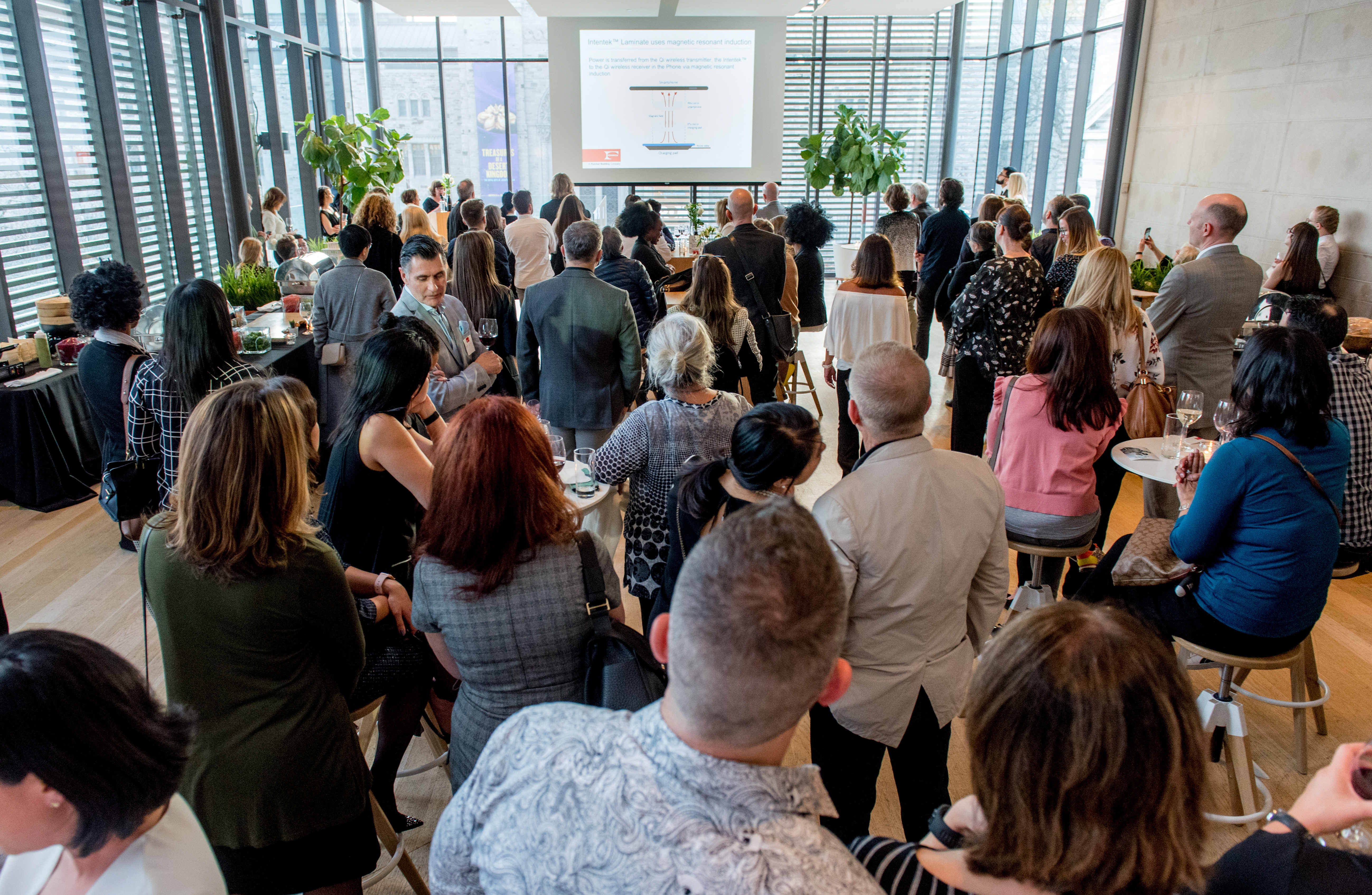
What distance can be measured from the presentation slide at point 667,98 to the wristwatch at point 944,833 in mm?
11814

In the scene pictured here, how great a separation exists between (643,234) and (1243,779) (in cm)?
477

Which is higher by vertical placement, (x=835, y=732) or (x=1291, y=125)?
(x=1291, y=125)

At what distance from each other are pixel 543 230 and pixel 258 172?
14.6 feet

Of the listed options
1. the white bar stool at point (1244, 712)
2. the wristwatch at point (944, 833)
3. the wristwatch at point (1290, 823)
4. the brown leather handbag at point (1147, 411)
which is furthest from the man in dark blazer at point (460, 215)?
the wristwatch at point (1290, 823)

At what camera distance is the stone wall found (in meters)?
6.35

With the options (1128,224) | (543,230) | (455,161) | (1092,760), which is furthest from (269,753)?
(455,161)

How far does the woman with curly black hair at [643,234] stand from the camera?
6.09 meters

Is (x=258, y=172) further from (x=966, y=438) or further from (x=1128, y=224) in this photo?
(x=1128, y=224)

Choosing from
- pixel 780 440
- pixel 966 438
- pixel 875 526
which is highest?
pixel 780 440

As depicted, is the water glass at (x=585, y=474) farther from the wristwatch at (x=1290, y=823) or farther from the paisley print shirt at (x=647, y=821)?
the wristwatch at (x=1290, y=823)

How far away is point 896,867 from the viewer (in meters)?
1.14

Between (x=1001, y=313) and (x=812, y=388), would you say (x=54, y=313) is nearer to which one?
(x=812, y=388)

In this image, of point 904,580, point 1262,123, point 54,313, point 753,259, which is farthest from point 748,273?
point 1262,123

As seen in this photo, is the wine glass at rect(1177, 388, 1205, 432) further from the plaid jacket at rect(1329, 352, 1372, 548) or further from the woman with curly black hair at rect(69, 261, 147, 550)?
the woman with curly black hair at rect(69, 261, 147, 550)
